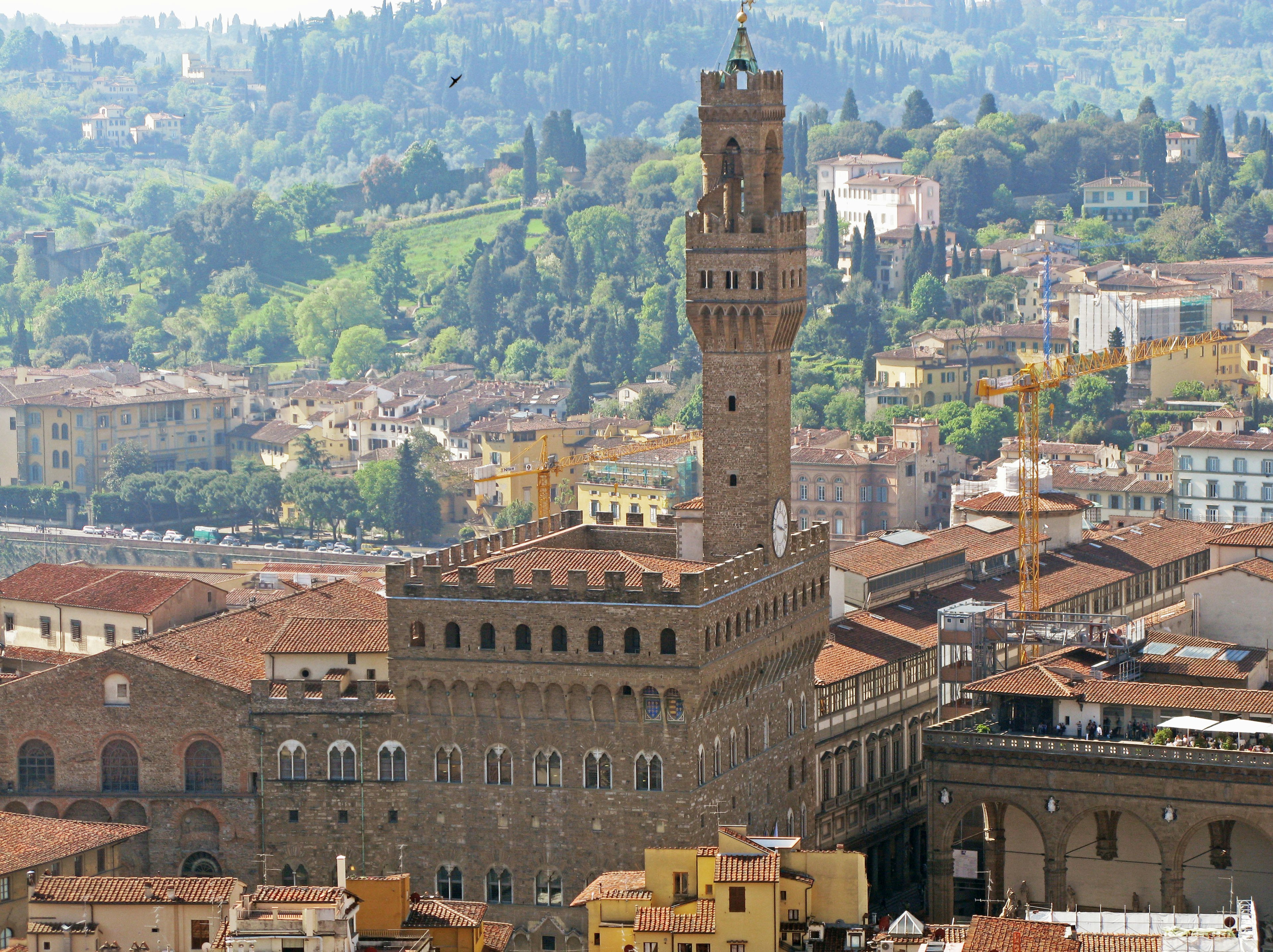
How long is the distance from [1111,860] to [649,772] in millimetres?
10187

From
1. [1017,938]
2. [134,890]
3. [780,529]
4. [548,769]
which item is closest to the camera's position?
[1017,938]

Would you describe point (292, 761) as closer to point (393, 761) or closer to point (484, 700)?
point (393, 761)

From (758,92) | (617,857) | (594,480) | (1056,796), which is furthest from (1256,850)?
(594,480)

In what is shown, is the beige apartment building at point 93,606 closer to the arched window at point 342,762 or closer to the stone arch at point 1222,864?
the arched window at point 342,762

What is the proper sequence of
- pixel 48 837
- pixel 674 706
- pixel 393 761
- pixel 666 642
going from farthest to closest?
pixel 393 761 → pixel 674 706 → pixel 666 642 → pixel 48 837

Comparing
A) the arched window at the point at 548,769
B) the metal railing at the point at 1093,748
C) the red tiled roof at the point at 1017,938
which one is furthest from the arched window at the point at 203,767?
the red tiled roof at the point at 1017,938

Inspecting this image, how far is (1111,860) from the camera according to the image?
7288 cm

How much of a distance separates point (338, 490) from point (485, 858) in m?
100.0

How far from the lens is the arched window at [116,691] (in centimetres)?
7450

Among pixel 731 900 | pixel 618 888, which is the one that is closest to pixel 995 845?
pixel 618 888

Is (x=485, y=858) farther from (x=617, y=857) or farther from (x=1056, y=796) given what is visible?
(x=1056, y=796)

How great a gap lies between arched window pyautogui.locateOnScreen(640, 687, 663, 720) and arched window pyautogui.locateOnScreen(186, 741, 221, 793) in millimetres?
9705

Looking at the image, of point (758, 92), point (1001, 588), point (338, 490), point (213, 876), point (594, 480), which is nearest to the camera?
point (213, 876)

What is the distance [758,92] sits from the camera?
2943 inches
